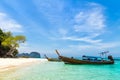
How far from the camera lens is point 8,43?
52844mm

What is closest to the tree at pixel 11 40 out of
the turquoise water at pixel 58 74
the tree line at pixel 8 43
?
the tree line at pixel 8 43

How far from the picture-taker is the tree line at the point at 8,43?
173 ft

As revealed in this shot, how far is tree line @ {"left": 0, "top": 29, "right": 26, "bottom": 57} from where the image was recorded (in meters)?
52.8

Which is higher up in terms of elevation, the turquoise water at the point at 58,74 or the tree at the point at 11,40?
the tree at the point at 11,40

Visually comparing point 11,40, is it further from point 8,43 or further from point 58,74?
point 58,74

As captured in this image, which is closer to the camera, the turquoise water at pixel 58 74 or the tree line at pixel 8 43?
the turquoise water at pixel 58 74

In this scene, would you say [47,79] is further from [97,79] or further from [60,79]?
[97,79]

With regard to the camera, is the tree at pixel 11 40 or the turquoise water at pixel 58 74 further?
the tree at pixel 11 40

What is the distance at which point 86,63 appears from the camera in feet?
129

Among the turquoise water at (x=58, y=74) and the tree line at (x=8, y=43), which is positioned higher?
the tree line at (x=8, y=43)

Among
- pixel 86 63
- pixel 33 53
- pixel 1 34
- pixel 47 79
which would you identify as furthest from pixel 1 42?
pixel 33 53

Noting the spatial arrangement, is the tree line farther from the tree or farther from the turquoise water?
the turquoise water

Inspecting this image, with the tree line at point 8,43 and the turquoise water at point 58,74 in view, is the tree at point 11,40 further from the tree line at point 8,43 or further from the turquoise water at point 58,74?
the turquoise water at point 58,74

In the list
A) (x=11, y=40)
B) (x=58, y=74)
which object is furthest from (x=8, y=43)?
Answer: (x=58, y=74)
